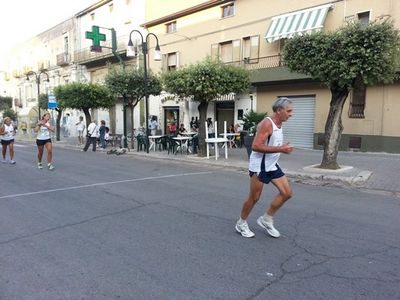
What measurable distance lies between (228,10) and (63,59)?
20.4 meters

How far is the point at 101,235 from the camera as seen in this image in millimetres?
4914

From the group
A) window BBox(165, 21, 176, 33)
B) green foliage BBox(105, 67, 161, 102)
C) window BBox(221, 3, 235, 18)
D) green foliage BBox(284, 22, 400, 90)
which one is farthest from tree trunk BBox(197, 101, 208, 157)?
window BBox(165, 21, 176, 33)

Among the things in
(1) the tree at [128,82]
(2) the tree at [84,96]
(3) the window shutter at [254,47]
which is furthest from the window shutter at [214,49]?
(2) the tree at [84,96]

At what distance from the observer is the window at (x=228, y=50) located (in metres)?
20.4

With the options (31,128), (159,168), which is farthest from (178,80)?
(31,128)

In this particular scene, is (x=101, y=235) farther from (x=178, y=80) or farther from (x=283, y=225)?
(x=178, y=80)

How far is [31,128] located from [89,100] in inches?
664

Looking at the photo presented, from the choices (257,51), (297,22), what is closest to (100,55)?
(257,51)

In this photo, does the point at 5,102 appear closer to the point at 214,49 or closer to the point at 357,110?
the point at 214,49

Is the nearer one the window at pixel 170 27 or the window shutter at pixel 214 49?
the window shutter at pixel 214 49

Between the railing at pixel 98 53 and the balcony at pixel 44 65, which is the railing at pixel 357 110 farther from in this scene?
the balcony at pixel 44 65

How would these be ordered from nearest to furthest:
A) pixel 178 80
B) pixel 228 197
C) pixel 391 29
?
pixel 228 197
pixel 391 29
pixel 178 80

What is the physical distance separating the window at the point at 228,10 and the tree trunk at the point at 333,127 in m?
12.3

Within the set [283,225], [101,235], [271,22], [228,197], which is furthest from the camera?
[271,22]
